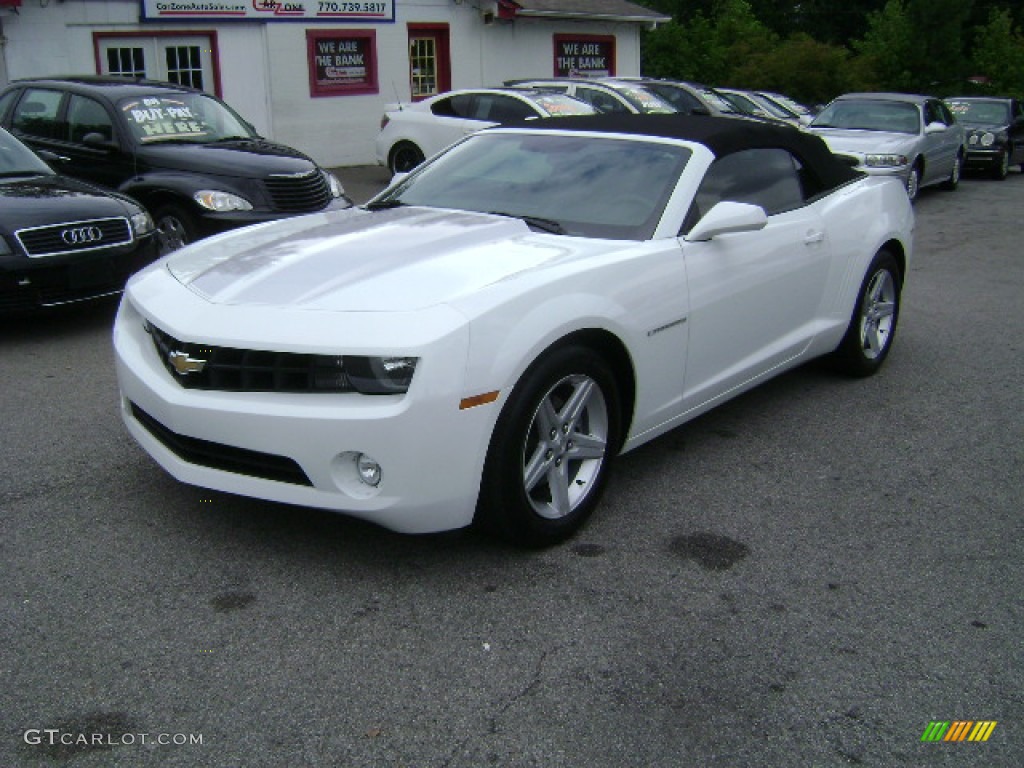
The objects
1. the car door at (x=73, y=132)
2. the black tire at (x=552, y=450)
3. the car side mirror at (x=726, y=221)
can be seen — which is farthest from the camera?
the car door at (x=73, y=132)

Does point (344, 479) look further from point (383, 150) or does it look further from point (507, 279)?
point (383, 150)

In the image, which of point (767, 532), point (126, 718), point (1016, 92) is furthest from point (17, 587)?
point (1016, 92)

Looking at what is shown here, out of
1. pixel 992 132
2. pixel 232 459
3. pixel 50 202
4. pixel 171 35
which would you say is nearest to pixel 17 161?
pixel 50 202

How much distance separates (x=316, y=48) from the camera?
1878 cm

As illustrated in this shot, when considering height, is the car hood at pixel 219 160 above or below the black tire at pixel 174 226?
above

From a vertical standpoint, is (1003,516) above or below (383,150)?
below

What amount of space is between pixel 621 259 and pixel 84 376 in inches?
138

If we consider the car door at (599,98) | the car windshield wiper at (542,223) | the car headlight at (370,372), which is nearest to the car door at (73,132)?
the car windshield wiper at (542,223)

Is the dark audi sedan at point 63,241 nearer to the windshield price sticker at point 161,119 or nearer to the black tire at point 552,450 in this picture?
the windshield price sticker at point 161,119

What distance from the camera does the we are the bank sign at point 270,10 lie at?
1642 cm

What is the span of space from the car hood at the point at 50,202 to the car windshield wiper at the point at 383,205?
2753mm

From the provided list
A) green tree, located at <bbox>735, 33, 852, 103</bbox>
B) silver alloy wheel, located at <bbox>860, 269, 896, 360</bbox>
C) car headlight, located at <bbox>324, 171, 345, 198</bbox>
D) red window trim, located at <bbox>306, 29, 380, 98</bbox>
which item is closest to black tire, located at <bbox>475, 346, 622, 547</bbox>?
silver alloy wheel, located at <bbox>860, 269, 896, 360</bbox>

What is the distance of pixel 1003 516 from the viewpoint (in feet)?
Answer: 14.3

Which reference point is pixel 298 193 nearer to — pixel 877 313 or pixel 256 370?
pixel 877 313
